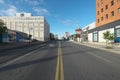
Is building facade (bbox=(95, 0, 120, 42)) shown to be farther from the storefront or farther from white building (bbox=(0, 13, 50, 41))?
white building (bbox=(0, 13, 50, 41))

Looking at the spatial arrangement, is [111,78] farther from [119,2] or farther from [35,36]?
[35,36]

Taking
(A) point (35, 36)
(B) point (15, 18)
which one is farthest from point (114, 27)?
(B) point (15, 18)

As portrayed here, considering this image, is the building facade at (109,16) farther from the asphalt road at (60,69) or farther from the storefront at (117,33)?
the asphalt road at (60,69)

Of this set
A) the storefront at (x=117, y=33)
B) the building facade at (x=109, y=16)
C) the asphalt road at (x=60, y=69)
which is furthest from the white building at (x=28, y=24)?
the asphalt road at (x=60, y=69)

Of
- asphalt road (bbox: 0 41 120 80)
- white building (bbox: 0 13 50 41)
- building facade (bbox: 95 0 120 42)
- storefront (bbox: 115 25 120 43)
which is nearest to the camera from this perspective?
asphalt road (bbox: 0 41 120 80)

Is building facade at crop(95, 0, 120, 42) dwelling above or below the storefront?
above

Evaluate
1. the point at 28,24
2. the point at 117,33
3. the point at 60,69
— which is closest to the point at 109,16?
the point at 117,33

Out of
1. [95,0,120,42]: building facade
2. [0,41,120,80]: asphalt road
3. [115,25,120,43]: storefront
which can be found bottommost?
[0,41,120,80]: asphalt road

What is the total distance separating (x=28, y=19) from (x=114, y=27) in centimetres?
9813

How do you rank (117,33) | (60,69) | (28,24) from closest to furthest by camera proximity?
(60,69) < (117,33) < (28,24)

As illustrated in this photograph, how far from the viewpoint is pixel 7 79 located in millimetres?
6422

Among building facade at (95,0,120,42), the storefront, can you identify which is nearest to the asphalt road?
the storefront

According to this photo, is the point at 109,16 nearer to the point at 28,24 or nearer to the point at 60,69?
the point at 60,69

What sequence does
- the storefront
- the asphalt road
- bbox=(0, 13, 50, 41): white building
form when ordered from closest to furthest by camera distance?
the asphalt road, the storefront, bbox=(0, 13, 50, 41): white building
